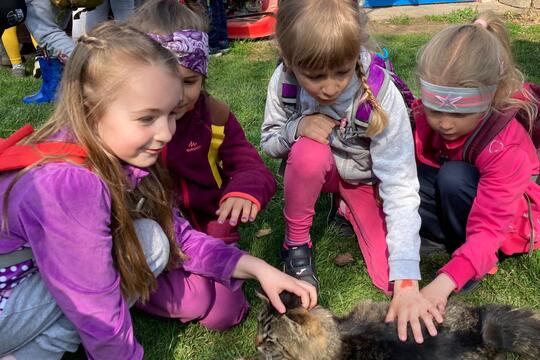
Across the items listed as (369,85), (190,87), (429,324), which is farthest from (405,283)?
(190,87)

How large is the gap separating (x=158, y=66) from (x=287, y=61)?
2.35 ft

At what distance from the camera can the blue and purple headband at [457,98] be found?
243 centimetres

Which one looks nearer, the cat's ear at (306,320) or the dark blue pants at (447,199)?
the cat's ear at (306,320)

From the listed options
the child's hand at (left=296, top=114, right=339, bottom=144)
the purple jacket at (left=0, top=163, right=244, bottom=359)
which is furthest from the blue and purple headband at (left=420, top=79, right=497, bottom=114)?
the purple jacket at (left=0, top=163, right=244, bottom=359)

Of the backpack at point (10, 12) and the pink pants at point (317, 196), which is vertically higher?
the backpack at point (10, 12)

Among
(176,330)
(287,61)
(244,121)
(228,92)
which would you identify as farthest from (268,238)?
(228,92)

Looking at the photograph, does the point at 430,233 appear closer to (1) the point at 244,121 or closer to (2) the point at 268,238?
(2) the point at 268,238

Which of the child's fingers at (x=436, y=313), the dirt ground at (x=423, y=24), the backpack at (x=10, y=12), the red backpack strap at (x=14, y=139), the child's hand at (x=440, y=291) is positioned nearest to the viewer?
the red backpack strap at (x=14, y=139)

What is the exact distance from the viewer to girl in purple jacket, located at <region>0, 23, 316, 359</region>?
5.89 feet

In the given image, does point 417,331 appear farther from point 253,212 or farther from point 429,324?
point 253,212

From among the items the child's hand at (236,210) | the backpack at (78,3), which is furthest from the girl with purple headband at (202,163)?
the backpack at (78,3)

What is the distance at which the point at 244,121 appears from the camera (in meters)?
4.56

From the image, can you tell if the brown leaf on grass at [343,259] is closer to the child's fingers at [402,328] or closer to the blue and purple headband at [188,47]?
the child's fingers at [402,328]

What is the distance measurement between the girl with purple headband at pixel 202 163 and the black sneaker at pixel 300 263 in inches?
11.6
